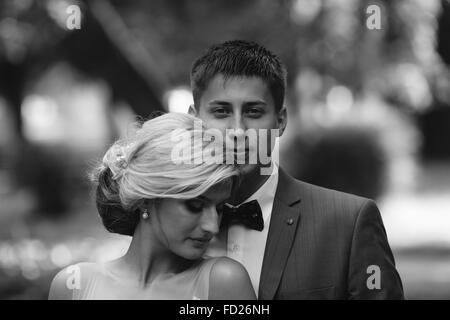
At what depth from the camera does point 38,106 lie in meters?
18.8

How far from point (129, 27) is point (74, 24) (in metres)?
6.27

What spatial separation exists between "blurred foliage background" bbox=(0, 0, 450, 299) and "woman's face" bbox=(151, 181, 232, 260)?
5.40 meters

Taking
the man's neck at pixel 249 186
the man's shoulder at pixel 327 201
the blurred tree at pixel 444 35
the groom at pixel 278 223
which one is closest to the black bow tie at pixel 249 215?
the groom at pixel 278 223

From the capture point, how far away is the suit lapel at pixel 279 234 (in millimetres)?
3023

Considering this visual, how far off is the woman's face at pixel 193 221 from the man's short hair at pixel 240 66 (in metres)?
0.66

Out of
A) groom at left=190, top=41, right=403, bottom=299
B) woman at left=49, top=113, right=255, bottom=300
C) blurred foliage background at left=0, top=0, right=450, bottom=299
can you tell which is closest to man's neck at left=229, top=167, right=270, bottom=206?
groom at left=190, top=41, right=403, bottom=299

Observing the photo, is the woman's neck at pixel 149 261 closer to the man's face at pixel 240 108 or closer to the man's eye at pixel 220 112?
the man's face at pixel 240 108

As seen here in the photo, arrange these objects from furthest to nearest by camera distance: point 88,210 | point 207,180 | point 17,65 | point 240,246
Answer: point 88,210 → point 17,65 → point 240,246 → point 207,180

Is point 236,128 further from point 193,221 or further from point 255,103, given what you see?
point 193,221

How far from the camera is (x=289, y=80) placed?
10969mm

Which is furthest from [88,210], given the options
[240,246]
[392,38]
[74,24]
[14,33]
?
[240,246]

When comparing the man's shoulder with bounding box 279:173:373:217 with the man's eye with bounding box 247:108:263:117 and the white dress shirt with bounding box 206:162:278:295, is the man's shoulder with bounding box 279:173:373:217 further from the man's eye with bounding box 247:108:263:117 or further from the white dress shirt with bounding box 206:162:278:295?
the man's eye with bounding box 247:108:263:117

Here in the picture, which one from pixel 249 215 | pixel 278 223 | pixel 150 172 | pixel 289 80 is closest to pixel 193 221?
pixel 150 172
